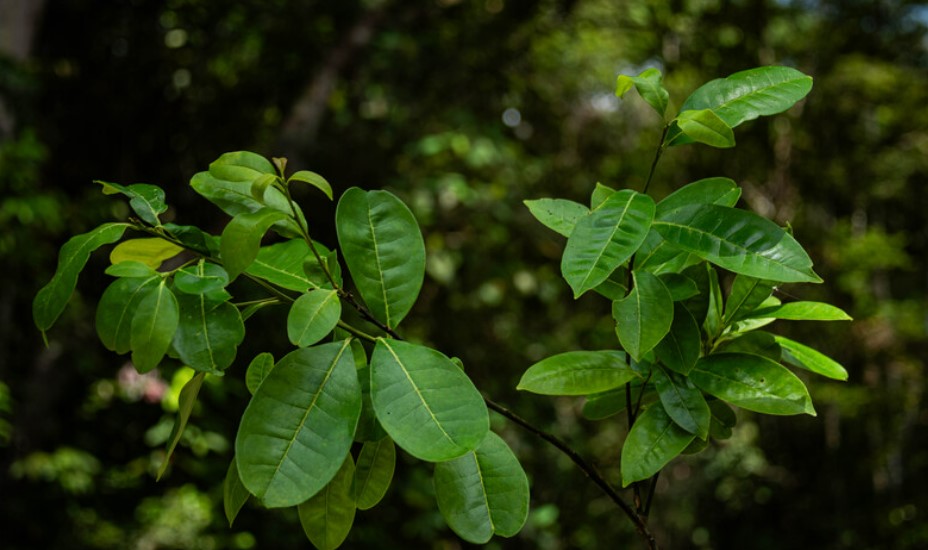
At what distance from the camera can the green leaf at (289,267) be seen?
56 centimetres

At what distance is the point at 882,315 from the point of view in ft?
11.0

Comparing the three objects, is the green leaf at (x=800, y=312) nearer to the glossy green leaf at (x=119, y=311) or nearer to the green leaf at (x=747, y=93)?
the green leaf at (x=747, y=93)

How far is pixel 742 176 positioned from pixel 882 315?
2.57 ft

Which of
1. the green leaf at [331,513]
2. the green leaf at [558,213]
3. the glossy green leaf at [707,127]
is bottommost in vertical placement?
the green leaf at [331,513]

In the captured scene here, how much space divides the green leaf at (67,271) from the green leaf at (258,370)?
→ 119mm

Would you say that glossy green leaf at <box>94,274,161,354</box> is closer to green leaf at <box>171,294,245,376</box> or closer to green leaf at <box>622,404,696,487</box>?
green leaf at <box>171,294,245,376</box>

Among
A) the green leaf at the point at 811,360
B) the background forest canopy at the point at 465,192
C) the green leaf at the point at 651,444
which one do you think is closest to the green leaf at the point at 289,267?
the green leaf at the point at 651,444

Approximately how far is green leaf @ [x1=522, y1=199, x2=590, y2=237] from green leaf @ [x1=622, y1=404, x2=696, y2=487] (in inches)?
5.4

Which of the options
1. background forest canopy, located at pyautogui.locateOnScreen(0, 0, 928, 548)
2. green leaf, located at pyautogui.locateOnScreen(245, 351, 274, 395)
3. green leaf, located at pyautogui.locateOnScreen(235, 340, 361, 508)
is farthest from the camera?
background forest canopy, located at pyautogui.locateOnScreen(0, 0, 928, 548)

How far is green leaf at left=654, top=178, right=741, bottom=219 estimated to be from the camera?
1.81ft

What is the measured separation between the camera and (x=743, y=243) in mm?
500

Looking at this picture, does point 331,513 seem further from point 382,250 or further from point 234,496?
point 382,250

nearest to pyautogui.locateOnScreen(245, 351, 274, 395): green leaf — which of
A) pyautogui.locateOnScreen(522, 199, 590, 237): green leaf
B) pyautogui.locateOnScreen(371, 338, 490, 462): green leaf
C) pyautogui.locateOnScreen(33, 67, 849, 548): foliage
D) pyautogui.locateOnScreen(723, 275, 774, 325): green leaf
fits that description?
pyautogui.locateOnScreen(33, 67, 849, 548): foliage

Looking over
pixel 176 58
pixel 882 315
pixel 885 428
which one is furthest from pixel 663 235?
pixel 885 428
